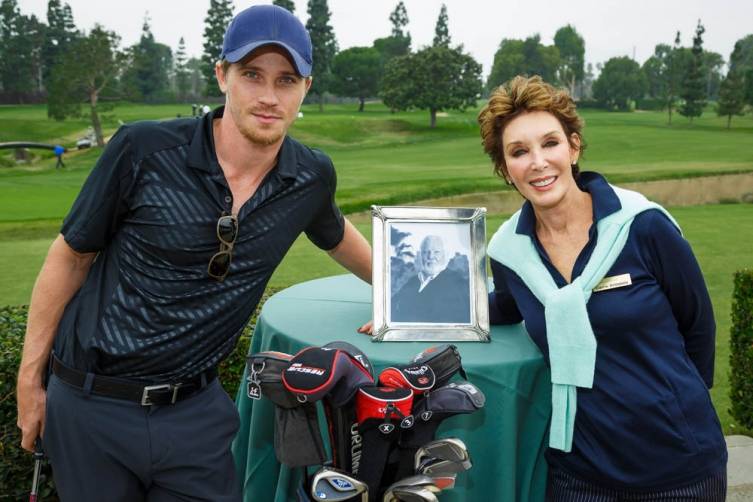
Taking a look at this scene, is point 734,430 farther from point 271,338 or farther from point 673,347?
point 271,338

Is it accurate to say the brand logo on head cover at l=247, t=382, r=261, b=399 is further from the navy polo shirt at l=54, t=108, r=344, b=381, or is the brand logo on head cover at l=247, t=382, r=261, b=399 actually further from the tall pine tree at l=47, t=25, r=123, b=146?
the tall pine tree at l=47, t=25, r=123, b=146

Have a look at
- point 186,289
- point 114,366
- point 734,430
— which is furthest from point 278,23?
point 734,430

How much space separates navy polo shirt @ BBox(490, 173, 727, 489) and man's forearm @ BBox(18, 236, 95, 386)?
5.61 feet

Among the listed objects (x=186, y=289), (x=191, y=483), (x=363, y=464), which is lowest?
(x=191, y=483)

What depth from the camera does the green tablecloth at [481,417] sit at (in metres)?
2.79

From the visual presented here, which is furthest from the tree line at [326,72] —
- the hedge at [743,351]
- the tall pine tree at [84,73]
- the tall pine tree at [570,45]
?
the hedge at [743,351]

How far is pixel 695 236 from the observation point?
421 inches

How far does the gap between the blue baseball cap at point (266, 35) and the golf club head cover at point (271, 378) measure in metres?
0.92

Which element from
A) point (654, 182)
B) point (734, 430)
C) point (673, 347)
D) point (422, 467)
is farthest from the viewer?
point (654, 182)

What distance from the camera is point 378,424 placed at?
2.06 meters

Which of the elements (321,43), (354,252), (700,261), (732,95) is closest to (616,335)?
(354,252)

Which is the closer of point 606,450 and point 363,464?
point 363,464

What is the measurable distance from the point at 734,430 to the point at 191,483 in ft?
13.3

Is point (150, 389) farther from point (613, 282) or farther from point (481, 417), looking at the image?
point (613, 282)
